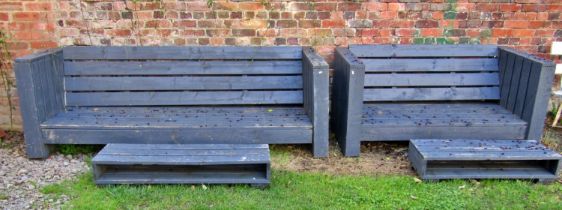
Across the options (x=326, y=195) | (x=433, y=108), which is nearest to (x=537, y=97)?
(x=433, y=108)

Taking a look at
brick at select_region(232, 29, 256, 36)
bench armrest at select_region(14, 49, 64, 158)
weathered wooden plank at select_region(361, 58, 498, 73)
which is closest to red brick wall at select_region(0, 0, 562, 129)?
brick at select_region(232, 29, 256, 36)

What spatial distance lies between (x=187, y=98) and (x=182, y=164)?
1131 millimetres

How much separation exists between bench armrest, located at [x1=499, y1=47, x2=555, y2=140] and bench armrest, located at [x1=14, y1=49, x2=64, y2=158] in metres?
3.94

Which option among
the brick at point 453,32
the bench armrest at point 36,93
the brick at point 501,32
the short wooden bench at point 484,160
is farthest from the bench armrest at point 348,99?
the bench armrest at point 36,93

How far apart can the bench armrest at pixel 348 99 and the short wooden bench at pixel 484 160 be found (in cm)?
48

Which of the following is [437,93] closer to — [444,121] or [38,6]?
[444,121]

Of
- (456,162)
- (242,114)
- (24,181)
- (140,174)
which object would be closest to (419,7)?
(456,162)

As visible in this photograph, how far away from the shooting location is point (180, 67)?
3.98 m

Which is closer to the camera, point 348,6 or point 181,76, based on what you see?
point 181,76

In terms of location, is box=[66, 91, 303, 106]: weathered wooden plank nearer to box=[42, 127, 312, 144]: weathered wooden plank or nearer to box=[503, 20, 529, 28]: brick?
box=[42, 127, 312, 144]: weathered wooden plank

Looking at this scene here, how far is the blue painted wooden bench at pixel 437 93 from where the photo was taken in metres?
3.47

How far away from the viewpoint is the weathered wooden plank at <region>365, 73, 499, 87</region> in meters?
4.08

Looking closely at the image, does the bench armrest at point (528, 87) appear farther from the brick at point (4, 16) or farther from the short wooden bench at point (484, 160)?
the brick at point (4, 16)

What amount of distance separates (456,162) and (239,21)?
7.49 ft
